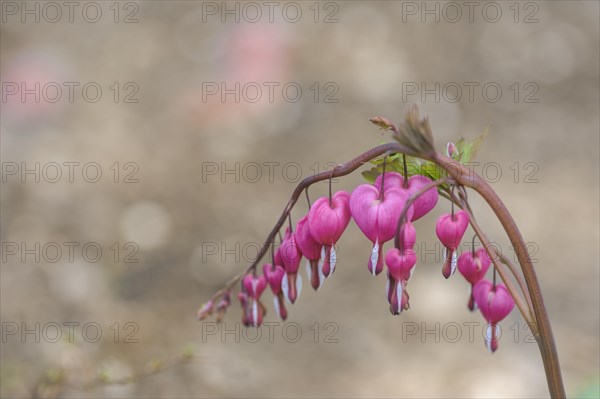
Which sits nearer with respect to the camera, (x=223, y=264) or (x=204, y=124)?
(x=223, y=264)

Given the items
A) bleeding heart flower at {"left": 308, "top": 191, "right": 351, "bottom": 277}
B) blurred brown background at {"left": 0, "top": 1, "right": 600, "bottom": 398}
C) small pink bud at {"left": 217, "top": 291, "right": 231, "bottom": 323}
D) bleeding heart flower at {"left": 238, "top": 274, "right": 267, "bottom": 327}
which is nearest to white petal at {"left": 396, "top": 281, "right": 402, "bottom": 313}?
bleeding heart flower at {"left": 308, "top": 191, "right": 351, "bottom": 277}

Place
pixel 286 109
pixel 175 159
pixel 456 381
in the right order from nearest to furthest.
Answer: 1. pixel 456 381
2. pixel 175 159
3. pixel 286 109

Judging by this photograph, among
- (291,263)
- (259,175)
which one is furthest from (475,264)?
(259,175)

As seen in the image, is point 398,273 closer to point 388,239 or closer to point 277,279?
point 388,239

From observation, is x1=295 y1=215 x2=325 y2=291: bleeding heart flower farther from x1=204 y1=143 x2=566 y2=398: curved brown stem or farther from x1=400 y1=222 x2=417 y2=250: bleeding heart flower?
x1=400 y1=222 x2=417 y2=250: bleeding heart flower

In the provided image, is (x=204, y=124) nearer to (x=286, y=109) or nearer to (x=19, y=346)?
(x=286, y=109)

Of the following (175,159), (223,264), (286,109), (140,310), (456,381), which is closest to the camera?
(456,381)

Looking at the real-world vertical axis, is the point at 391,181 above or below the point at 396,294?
above

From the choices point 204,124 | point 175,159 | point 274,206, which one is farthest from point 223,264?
point 204,124
